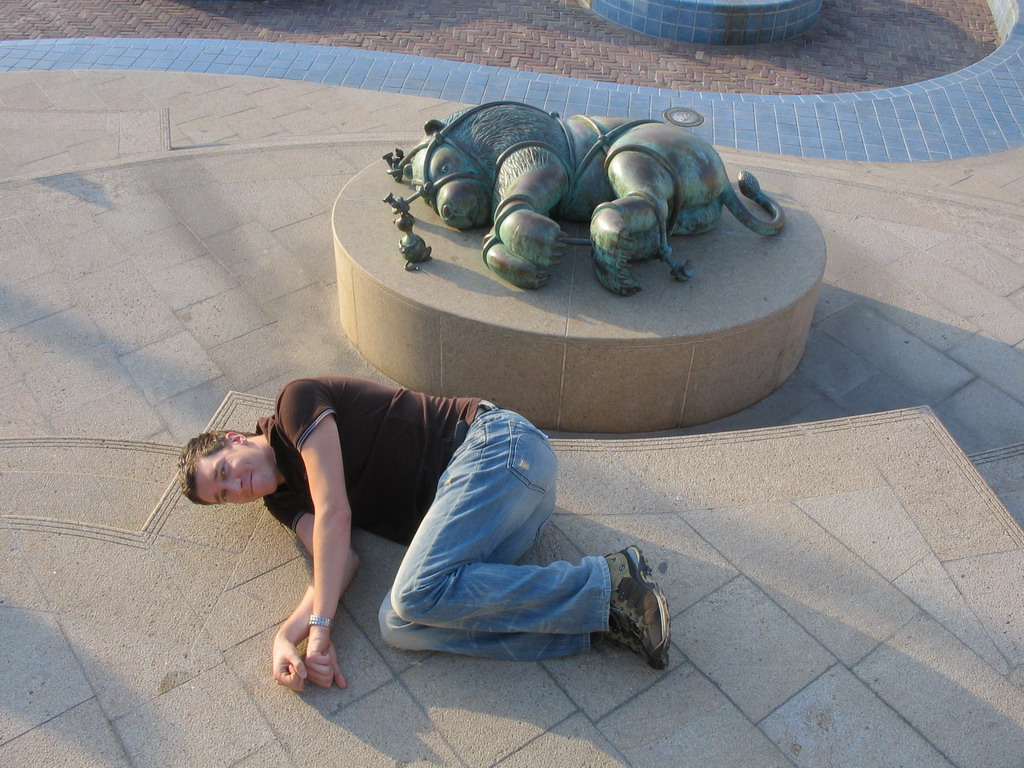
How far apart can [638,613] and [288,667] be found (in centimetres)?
128

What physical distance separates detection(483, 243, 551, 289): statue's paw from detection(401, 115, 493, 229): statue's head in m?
0.38

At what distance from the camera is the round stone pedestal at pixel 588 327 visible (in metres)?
4.63

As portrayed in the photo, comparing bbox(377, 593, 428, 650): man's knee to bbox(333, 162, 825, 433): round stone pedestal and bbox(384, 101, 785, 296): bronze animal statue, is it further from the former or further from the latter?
bbox(384, 101, 785, 296): bronze animal statue

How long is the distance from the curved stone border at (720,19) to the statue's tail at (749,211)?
587 centimetres

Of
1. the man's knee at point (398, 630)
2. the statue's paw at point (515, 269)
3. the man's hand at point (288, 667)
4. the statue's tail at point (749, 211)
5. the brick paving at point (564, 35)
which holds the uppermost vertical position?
the statue's tail at point (749, 211)

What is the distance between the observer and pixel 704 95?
29.2ft

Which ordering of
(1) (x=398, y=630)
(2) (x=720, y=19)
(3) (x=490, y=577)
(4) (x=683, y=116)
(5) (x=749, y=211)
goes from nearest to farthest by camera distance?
(3) (x=490, y=577)
(1) (x=398, y=630)
(5) (x=749, y=211)
(4) (x=683, y=116)
(2) (x=720, y=19)

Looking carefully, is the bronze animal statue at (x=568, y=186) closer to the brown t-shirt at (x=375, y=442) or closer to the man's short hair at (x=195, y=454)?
the brown t-shirt at (x=375, y=442)

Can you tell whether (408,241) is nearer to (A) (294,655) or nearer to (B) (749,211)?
(B) (749,211)

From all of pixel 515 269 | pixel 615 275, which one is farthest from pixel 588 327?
pixel 515 269

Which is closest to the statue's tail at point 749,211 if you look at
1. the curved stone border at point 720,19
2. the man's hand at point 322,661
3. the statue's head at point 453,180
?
the statue's head at point 453,180

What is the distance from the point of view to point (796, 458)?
13.6 feet

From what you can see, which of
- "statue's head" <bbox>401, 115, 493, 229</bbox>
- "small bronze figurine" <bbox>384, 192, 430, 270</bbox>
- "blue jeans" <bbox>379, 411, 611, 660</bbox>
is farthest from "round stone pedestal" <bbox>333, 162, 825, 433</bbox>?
"blue jeans" <bbox>379, 411, 611, 660</bbox>

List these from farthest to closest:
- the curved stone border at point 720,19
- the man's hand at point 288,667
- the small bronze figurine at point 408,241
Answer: the curved stone border at point 720,19 → the small bronze figurine at point 408,241 → the man's hand at point 288,667
